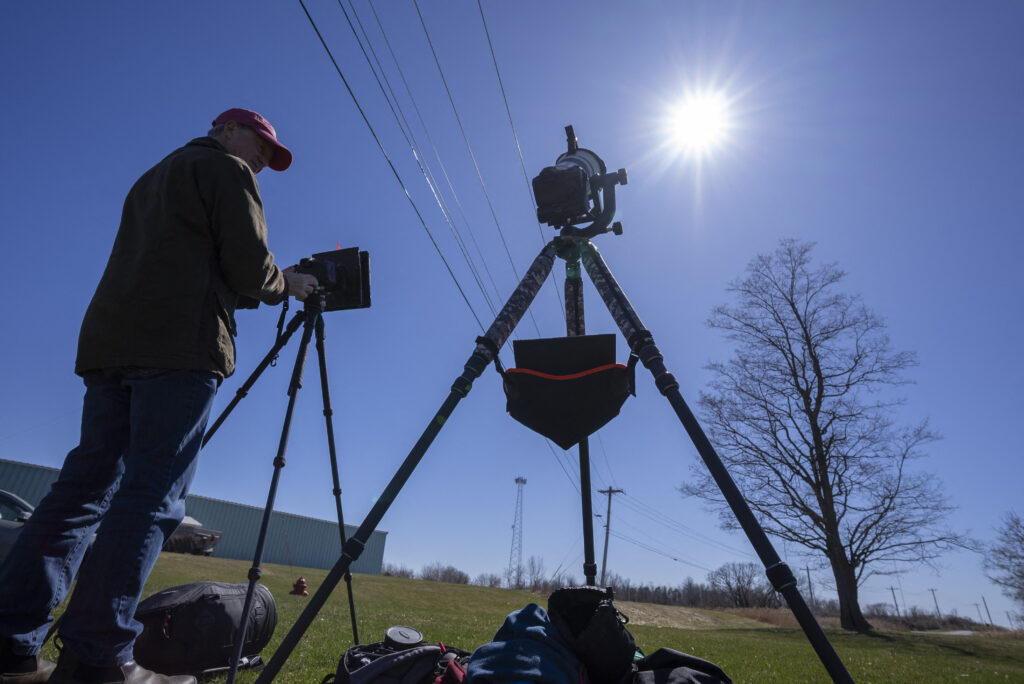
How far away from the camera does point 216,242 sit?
6.37ft

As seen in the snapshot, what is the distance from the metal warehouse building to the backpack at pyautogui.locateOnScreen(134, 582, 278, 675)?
111 ft

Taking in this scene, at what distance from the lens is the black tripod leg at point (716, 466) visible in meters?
1.41

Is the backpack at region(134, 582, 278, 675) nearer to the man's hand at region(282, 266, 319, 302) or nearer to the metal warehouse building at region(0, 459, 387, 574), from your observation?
the man's hand at region(282, 266, 319, 302)

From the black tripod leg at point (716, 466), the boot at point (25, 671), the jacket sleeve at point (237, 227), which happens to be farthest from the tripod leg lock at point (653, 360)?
the boot at point (25, 671)

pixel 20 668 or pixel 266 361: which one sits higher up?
pixel 266 361

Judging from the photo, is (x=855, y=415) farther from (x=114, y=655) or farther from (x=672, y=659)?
(x=114, y=655)

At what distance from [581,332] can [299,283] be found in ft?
5.42

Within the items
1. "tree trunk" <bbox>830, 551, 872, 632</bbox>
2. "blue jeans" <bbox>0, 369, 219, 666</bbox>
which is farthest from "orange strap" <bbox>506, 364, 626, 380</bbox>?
"tree trunk" <bbox>830, 551, 872, 632</bbox>

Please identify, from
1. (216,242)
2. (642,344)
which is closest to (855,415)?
(642,344)

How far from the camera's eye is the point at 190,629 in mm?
2568

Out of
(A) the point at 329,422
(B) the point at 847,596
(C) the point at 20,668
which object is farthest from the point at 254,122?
(B) the point at 847,596

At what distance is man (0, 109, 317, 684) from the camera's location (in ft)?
5.06

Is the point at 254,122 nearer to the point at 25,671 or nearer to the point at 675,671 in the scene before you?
the point at 25,671

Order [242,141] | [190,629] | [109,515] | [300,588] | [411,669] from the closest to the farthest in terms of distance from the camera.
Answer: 1. [109,515]
2. [411,669]
3. [242,141]
4. [190,629]
5. [300,588]
